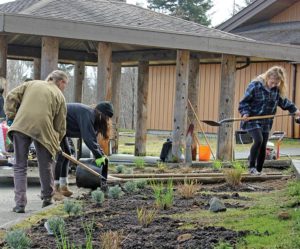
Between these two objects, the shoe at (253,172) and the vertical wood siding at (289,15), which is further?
the vertical wood siding at (289,15)

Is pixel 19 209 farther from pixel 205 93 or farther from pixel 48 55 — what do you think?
pixel 205 93

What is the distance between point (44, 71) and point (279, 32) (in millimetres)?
16440

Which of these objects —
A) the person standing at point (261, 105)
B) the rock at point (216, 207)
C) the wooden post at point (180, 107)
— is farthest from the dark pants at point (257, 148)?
the rock at point (216, 207)

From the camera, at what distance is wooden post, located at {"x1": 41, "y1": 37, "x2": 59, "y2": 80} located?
38.8 ft

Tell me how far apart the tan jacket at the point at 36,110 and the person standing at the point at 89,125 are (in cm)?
69

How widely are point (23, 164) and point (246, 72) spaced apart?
62.4 ft

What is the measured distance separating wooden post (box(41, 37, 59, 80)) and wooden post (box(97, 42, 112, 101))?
1.07 metres

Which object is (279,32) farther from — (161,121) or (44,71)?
(44,71)

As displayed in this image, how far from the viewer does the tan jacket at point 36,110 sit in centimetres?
747

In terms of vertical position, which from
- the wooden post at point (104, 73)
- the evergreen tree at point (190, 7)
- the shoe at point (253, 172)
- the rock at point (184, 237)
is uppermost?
the evergreen tree at point (190, 7)

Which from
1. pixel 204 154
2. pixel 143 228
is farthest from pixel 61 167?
pixel 204 154

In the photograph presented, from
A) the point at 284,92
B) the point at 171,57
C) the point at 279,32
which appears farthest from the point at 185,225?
the point at 279,32

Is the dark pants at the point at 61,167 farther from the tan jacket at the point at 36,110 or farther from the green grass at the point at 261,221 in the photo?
the green grass at the point at 261,221

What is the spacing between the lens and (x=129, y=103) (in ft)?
135
